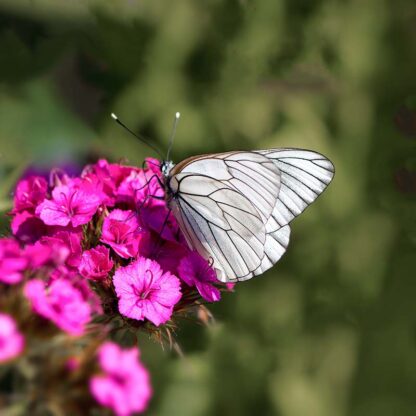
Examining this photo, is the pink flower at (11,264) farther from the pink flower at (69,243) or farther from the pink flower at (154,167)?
the pink flower at (154,167)

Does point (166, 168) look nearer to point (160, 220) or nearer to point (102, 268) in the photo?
point (160, 220)

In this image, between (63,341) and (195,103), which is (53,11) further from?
(63,341)

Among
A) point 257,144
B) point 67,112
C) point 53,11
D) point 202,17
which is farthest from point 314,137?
point 53,11

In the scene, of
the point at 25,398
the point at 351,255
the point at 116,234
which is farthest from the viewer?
the point at 351,255

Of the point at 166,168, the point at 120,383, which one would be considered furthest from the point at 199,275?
the point at 120,383

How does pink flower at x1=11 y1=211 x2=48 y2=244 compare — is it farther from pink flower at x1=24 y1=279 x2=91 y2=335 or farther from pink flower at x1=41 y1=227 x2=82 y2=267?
pink flower at x1=24 y1=279 x2=91 y2=335

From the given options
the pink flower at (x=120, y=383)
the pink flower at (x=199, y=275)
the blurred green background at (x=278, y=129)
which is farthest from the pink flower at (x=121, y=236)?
the blurred green background at (x=278, y=129)
